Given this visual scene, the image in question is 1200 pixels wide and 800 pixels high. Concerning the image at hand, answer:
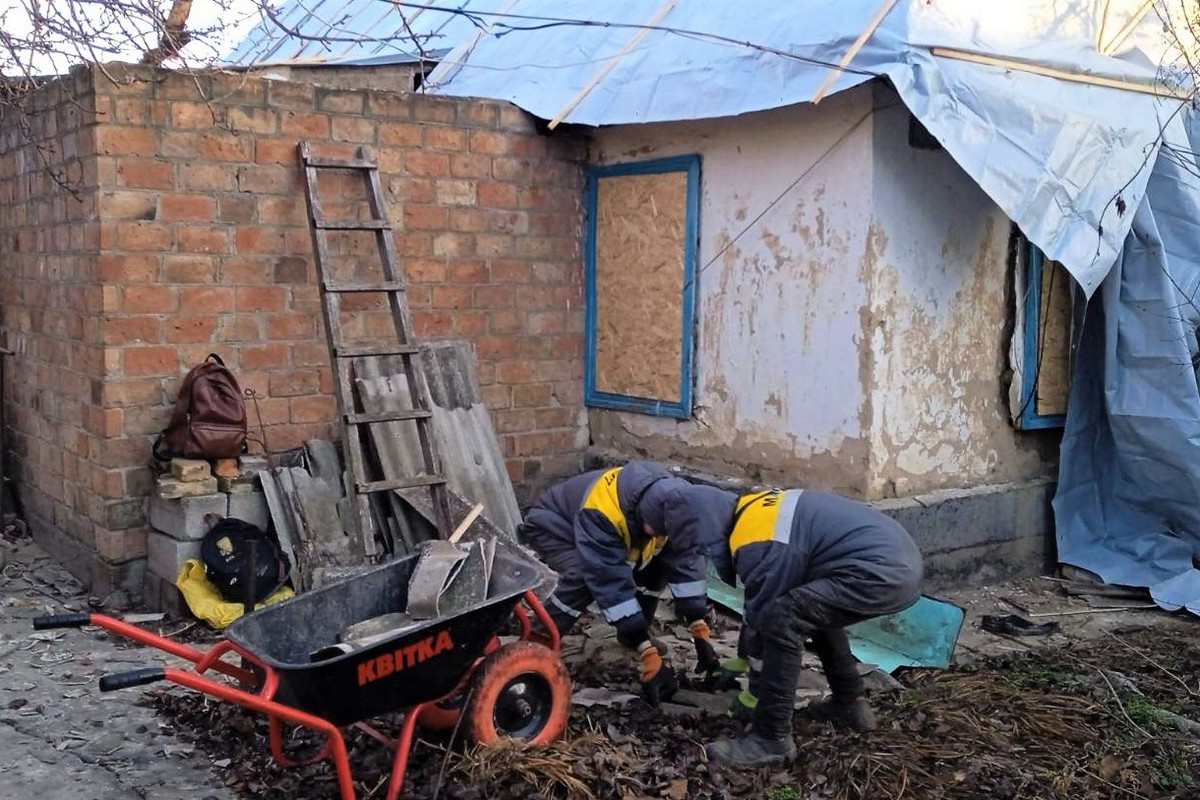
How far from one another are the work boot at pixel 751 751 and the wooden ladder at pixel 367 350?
2.42 m

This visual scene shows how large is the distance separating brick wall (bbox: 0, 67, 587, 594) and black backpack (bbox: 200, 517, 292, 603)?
0.65 meters

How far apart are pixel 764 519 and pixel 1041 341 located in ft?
12.0

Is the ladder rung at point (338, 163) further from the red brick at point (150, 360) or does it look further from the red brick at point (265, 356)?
the red brick at point (150, 360)

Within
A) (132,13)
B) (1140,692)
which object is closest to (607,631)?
(1140,692)

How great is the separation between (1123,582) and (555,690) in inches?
170

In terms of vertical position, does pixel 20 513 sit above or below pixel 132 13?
below

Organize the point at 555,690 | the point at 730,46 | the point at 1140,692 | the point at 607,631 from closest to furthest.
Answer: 1. the point at 555,690
2. the point at 1140,692
3. the point at 607,631
4. the point at 730,46

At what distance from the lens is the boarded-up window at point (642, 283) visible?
→ 301 inches

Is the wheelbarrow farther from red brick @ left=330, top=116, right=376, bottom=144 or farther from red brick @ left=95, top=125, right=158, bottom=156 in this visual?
red brick @ left=330, top=116, right=376, bottom=144

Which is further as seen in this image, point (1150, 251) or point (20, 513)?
point (20, 513)

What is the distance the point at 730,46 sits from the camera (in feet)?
22.6

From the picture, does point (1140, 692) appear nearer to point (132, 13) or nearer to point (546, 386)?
point (546, 386)

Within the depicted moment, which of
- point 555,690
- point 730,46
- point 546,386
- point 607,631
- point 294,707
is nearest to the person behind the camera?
point 294,707

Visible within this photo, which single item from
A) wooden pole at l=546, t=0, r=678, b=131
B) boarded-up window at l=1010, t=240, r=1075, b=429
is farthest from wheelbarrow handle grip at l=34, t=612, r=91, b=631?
boarded-up window at l=1010, t=240, r=1075, b=429
